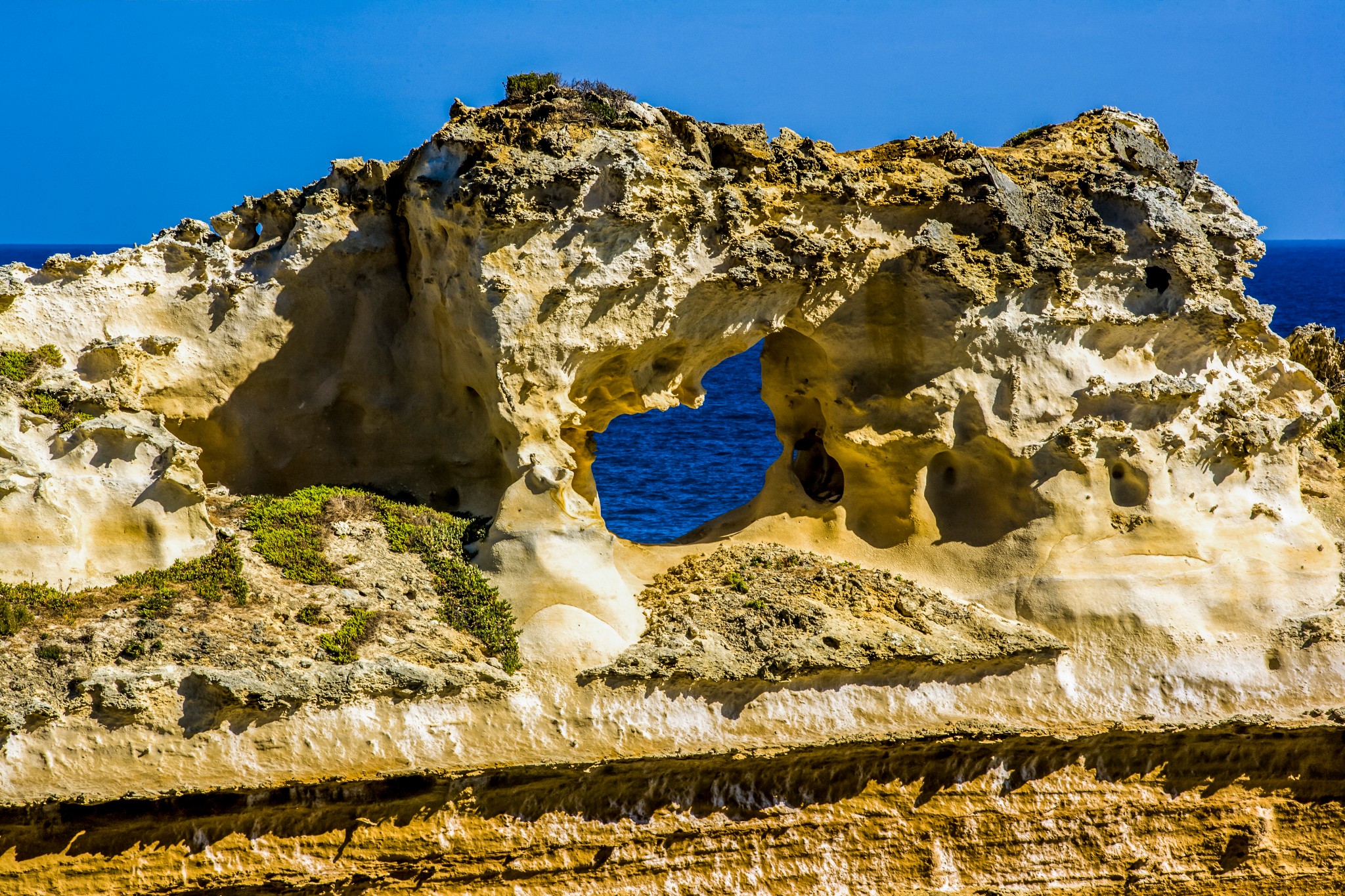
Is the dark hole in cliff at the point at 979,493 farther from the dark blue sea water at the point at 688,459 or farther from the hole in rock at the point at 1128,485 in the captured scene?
the dark blue sea water at the point at 688,459

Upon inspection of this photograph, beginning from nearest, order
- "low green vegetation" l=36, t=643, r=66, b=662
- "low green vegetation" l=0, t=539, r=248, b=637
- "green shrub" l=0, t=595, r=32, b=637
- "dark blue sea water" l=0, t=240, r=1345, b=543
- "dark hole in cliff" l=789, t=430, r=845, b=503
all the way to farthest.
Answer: "low green vegetation" l=36, t=643, r=66, b=662
"green shrub" l=0, t=595, r=32, b=637
"low green vegetation" l=0, t=539, r=248, b=637
"dark hole in cliff" l=789, t=430, r=845, b=503
"dark blue sea water" l=0, t=240, r=1345, b=543

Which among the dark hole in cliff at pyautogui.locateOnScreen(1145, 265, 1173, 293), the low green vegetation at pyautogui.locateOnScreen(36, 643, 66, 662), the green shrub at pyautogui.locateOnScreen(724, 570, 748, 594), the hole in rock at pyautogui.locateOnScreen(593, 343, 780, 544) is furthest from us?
the hole in rock at pyautogui.locateOnScreen(593, 343, 780, 544)

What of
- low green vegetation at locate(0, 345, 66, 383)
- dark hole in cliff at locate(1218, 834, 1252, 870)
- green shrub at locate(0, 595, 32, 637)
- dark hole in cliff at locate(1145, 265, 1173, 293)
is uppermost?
dark hole in cliff at locate(1145, 265, 1173, 293)

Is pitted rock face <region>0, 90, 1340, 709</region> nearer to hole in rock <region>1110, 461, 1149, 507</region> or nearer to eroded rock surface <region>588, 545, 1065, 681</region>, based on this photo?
hole in rock <region>1110, 461, 1149, 507</region>

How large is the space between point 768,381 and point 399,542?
6593 millimetres

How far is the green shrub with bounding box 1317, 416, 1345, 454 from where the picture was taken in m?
21.0

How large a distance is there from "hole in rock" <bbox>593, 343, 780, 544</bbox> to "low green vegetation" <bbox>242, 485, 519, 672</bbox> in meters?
18.7

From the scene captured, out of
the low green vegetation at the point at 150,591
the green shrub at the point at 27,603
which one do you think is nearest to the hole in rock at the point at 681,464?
the low green vegetation at the point at 150,591

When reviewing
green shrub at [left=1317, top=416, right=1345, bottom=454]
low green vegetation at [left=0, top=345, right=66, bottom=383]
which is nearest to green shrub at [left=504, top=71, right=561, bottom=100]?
low green vegetation at [left=0, top=345, right=66, bottom=383]

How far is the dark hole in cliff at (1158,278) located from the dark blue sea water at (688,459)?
15859 mm

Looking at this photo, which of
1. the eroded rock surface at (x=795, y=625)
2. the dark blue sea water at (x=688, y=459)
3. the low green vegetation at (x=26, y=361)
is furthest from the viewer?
the dark blue sea water at (x=688, y=459)

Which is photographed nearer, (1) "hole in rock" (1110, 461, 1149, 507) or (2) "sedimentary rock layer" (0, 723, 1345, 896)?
(2) "sedimentary rock layer" (0, 723, 1345, 896)

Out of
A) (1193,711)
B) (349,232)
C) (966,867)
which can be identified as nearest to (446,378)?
(349,232)

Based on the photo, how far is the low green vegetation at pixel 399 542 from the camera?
15898 millimetres
